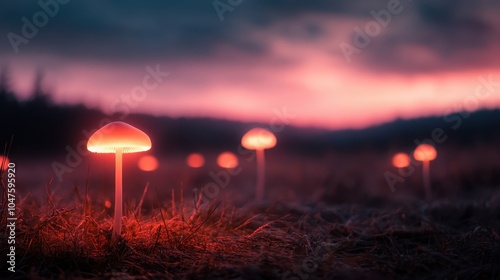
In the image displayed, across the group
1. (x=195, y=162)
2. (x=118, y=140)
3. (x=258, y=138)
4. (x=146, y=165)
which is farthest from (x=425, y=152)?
(x=146, y=165)

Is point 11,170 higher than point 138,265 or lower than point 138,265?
higher

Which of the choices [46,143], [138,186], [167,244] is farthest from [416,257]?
[46,143]

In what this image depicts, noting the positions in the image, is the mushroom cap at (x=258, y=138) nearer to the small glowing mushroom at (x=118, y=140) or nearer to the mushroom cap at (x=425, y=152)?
the mushroom cap at (x=425, y=152)

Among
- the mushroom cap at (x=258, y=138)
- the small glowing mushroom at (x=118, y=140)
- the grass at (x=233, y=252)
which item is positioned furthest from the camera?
the mushroom cap at (x=258, y=138)

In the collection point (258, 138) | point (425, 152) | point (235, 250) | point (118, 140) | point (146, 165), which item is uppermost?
point (258, 138)

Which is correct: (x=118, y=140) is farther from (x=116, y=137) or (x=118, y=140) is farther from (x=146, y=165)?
(x=146, y=165)

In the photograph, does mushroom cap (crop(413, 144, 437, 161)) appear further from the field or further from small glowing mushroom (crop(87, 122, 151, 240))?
small glowing mushroom (crop(87, 122, 151, 240))

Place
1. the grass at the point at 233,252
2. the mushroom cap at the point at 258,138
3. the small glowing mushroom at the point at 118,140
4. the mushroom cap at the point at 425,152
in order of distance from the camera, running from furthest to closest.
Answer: the mushroom cap at the point at 425,152 < the mushroom cap at the point at 258,138 < the small glowing mushroom at the point at 118,140 < the grass at the point at 233,252

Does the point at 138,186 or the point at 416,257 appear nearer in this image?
the point at 416,257

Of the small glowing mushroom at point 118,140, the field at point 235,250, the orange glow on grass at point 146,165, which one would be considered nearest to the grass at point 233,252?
the field at point 235,250

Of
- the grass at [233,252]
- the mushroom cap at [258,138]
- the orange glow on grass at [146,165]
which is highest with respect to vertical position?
the mushroom cap at [258,138]

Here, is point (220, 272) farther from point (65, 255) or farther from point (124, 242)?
point (65, 255)
